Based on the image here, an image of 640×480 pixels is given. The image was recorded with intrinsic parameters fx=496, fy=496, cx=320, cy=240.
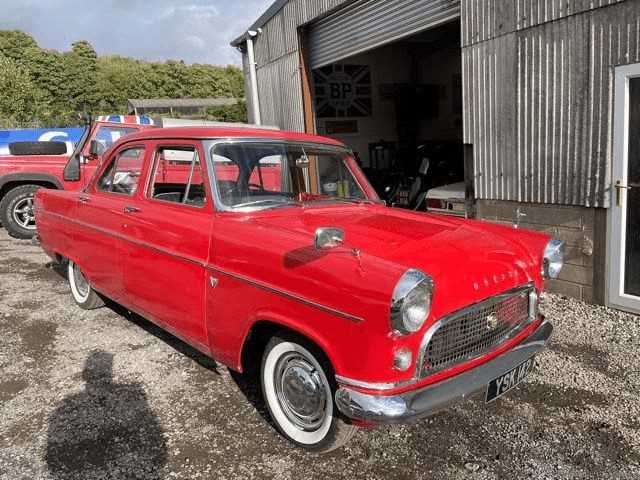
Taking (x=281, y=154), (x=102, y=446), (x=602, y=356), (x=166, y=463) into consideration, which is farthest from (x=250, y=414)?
(x=602, y=356)

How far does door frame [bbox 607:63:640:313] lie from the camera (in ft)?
14.3

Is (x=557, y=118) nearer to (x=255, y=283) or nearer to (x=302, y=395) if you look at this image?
(x=255, y=283)

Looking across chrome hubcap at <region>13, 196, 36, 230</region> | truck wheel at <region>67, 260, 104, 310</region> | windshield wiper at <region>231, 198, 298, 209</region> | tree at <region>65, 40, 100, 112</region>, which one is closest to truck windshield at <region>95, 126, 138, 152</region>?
chrome hubcap at <region>13, 196, 36, 230</region>

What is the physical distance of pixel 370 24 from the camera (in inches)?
304

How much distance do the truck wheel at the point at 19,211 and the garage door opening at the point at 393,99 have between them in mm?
6248

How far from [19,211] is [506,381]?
29.0 ft

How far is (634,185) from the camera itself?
4.39 m

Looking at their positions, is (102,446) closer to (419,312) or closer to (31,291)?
(419,312)

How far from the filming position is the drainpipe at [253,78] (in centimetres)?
1083

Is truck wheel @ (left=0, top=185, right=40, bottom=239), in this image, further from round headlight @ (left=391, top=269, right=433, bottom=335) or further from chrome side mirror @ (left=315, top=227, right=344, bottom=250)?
round headlight @ (left=391, top=269, right=433, bottom=335)

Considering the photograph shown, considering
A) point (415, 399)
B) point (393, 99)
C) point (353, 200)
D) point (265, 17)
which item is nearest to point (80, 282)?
point (353, 200)

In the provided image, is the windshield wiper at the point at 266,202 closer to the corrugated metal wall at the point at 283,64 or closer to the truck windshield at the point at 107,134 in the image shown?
the truck windshield at the point at 107,134

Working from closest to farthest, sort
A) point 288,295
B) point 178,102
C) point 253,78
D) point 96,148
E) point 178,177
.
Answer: point 288,295
point 178,177
point 96,148
point 253,78
point 178,102

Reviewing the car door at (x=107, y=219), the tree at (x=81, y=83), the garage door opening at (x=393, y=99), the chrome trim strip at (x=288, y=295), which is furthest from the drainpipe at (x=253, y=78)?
the tree at (x=81, y=83)
